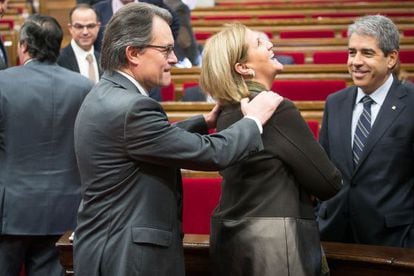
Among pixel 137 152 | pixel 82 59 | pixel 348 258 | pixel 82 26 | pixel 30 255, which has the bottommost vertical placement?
pixel 30 255

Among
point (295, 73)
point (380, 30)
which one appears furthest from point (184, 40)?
point (380, 30)

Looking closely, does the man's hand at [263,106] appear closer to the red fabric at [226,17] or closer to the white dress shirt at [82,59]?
the white dress shirt at [82,59]

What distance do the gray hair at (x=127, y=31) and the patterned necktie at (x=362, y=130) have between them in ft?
2.03

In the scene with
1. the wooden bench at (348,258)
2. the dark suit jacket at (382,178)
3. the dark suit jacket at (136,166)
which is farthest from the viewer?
the dark suit jacket at (382,178)

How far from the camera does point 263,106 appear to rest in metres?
1.36

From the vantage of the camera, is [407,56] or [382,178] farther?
[407,56]

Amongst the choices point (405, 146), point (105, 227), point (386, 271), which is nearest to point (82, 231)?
point (105, 227)

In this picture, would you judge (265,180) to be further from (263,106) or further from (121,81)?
(121,81)

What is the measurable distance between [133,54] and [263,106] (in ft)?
0.82

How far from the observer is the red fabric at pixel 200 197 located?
232 cm

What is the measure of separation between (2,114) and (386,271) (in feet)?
3.41

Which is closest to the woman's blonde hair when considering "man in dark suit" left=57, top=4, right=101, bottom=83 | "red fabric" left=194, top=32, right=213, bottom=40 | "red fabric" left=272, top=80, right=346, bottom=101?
"man in dark suit" left=57, top=4, right=101, bottom=83

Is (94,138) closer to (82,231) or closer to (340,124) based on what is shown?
(82,231)

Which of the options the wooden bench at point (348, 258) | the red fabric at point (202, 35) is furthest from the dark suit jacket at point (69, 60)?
the red fabric at point (202, 35)
